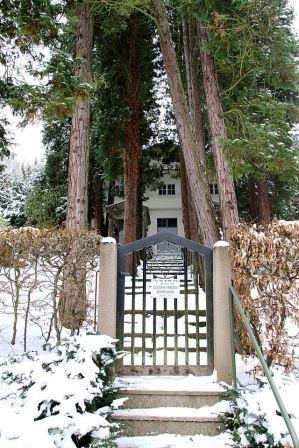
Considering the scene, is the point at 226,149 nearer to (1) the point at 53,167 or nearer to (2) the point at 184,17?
(2) the point at 184,17

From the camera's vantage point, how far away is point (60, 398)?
2793 mm

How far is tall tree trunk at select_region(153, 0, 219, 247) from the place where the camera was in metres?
7.39

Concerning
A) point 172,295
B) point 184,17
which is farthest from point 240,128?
point 172,295

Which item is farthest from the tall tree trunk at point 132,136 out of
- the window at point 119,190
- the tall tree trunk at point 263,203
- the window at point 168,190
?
the window at point 168,190

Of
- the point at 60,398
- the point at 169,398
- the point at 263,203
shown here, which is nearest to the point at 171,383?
the point at 169,398

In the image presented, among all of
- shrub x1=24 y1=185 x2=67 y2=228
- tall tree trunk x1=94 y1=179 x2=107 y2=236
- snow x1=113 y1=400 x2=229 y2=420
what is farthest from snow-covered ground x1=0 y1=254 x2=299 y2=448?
tall tree trunk x1=94 y1=179 x2=107 y2=236

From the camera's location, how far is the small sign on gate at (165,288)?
185 inches

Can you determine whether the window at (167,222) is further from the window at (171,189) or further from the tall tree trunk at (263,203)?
the tall tree trunk at (263,203)

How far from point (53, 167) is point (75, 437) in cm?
1694

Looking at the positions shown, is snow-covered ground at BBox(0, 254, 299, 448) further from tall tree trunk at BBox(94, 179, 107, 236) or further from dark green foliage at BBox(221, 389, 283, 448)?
tall tree trunk at BBox(94, 179, 107, 236)

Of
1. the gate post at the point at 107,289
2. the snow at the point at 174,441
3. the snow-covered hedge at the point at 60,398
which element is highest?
the gate post at the point at 107,289

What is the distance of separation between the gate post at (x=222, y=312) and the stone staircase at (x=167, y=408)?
0.74 ft

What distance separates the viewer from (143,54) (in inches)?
551

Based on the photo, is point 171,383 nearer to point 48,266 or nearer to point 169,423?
point 169,423
